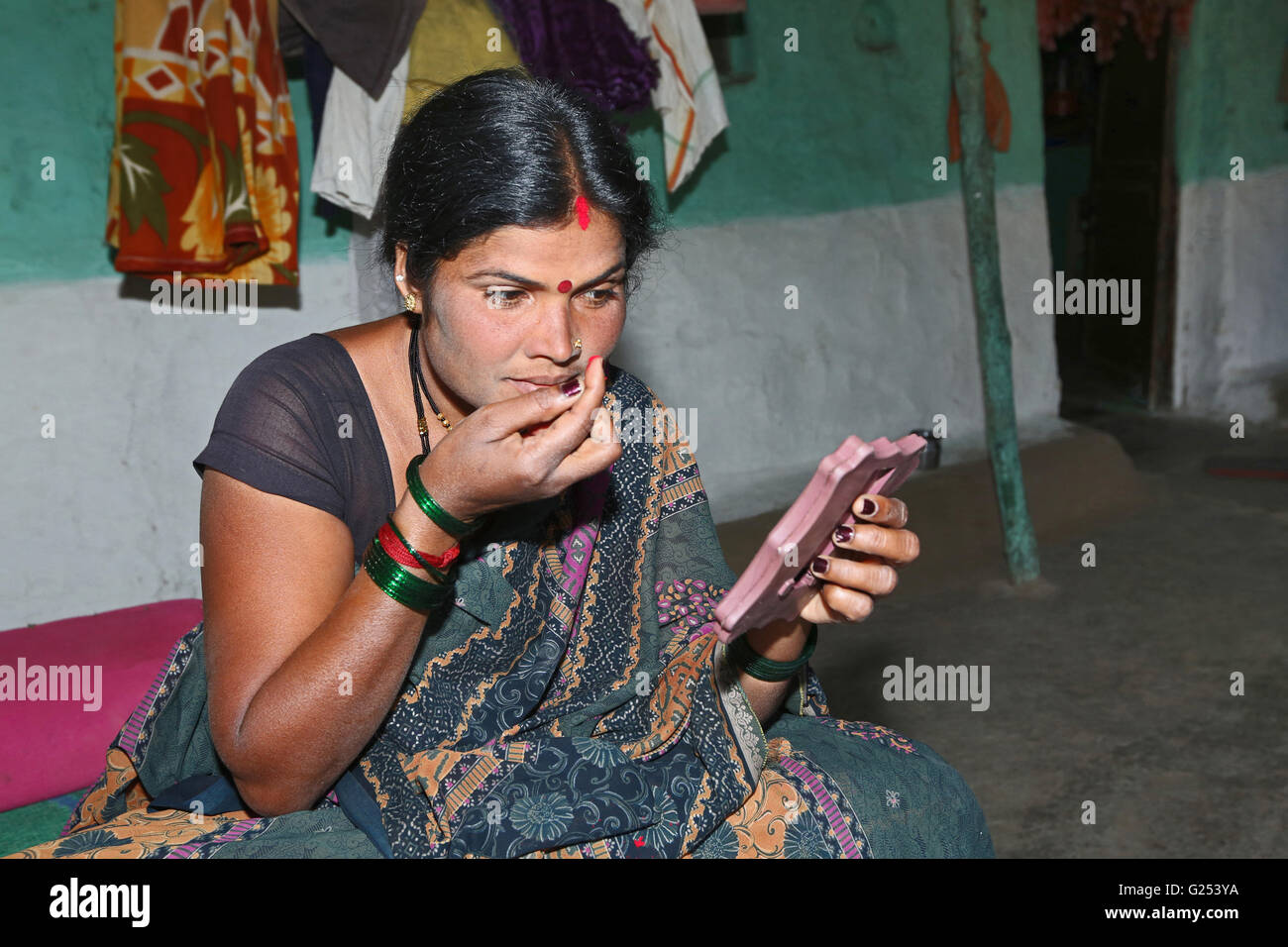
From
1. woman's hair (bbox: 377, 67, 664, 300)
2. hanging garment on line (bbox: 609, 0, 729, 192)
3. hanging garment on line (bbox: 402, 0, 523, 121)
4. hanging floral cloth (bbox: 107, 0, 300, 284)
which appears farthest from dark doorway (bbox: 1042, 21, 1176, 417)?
woman's hair (bbox: 377, 67, 664, 300)

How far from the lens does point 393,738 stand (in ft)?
5.40

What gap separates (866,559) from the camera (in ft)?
5.41

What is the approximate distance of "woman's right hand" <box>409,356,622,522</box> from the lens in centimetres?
142

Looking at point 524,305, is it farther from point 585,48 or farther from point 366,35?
point 585,48

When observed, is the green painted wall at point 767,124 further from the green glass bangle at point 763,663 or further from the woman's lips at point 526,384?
the green glass bangle at point 763,663

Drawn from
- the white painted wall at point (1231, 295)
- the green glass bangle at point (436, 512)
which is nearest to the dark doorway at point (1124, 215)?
the white painted wall at point (1231, 295)

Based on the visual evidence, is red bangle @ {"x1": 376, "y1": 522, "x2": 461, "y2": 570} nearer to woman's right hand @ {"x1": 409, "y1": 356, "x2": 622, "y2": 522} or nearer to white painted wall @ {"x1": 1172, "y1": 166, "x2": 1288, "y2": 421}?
woman's right hand @ {"x1": 409, "y1": 356, "x2": 622, "y2": 522}

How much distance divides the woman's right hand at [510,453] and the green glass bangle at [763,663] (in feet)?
1.52

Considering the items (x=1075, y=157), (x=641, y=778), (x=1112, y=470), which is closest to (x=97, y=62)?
(x=641, y=778)

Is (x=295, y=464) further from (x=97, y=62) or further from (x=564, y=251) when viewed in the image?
(x=97, y=62)

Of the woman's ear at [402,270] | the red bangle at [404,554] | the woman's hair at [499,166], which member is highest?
the woman's hair at [499,166]

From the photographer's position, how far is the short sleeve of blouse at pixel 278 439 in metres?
1.55

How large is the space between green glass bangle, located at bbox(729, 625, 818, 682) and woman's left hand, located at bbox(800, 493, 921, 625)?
14 centimetres

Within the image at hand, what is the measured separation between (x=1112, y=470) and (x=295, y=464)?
15.5 feet
